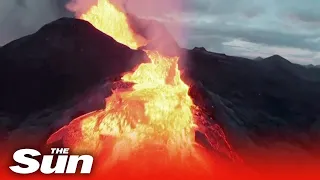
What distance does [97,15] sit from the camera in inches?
1753

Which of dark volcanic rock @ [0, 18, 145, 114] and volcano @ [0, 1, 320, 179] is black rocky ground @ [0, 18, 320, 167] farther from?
volcano @ [0, 1, 320, 179]

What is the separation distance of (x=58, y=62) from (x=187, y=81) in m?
18.4

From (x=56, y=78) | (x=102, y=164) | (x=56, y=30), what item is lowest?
(x=102, y=164)

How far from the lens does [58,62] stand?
45781 mm

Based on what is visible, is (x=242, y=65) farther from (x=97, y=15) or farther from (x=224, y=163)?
(x=224, y=163)

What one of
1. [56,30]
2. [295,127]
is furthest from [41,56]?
[295,127]

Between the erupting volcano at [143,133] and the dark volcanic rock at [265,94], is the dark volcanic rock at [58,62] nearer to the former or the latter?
the dark volcanic rock at [265,94]

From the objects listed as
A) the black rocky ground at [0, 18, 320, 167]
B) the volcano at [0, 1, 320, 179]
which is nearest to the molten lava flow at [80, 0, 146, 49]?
the volcano at [0, 1, 320, 179]

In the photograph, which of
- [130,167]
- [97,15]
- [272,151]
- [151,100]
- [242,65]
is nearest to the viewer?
[130,167]

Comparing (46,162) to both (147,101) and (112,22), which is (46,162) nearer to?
(147,101)

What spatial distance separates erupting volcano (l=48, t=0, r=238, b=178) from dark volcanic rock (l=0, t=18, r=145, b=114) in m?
12.4

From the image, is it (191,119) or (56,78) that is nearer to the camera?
(191,119)

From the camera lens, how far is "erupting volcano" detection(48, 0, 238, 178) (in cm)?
2781

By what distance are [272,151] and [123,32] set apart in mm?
20215
